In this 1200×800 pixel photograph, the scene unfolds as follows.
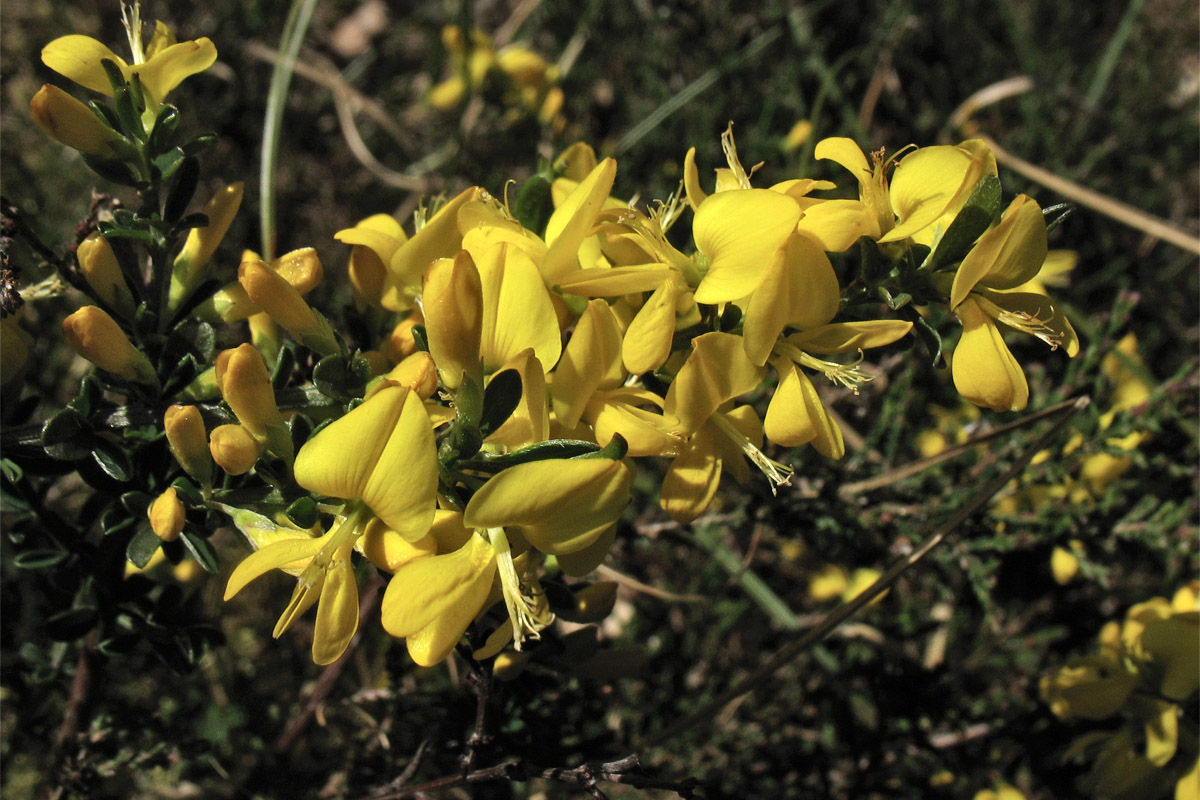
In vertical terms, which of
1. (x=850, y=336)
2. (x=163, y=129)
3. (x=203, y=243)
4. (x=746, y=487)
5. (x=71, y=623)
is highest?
(x=163, y=129)

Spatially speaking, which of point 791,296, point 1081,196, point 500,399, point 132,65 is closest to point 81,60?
point 132,65

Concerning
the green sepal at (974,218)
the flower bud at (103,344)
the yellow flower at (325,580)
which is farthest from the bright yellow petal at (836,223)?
the flower bud at (103,344)

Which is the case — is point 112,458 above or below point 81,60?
below

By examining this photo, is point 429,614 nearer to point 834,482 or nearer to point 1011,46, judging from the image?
point 834,482

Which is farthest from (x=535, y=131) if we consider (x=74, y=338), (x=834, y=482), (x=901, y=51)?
(x=74, y=338)

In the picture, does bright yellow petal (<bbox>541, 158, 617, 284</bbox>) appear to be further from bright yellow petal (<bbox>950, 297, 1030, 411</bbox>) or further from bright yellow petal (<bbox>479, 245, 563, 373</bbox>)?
bright yellow petal (<bbox>950, 297, 1030, 411</bbox>)

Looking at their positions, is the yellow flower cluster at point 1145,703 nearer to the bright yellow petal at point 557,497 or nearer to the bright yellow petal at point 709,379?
the bright yellow petal at point 709,379

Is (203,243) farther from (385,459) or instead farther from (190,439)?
(385,459)
